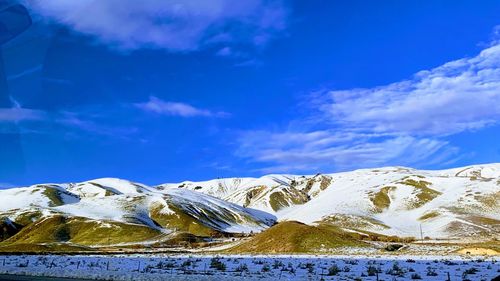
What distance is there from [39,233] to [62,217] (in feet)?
72.9

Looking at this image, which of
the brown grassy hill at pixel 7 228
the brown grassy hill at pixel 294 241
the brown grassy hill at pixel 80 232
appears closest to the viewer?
the brown grassy hill at pixel 294 241

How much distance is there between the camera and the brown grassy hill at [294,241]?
77.4m

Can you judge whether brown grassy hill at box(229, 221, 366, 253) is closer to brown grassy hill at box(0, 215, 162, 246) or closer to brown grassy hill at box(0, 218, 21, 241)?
brown grassy hill at box(0, 215, 162, 246)

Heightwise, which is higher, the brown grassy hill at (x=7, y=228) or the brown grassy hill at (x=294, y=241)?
the brown grassy hill at (x=7, y=228)

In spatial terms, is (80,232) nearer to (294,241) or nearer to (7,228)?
(7,228)

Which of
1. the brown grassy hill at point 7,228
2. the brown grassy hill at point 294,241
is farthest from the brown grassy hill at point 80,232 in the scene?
the brown grassy hill at point 294,241

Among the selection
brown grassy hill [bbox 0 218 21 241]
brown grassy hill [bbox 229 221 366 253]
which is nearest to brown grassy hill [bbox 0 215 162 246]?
brown grassy hill [bbox 0 218 21 241]

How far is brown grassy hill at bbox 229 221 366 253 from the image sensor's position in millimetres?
77375

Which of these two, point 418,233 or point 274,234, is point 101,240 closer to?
point 274,234

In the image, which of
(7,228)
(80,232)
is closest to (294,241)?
(80,232)

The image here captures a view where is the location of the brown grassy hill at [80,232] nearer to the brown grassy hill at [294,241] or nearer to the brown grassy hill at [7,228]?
the brown grassy hill at [7,228]

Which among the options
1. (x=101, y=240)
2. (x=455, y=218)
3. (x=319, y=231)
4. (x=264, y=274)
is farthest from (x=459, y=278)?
(x=455, y=218)

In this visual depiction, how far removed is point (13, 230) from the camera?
556 feet

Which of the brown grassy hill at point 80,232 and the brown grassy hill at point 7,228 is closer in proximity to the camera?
the brown grassy hill at point 80,232
